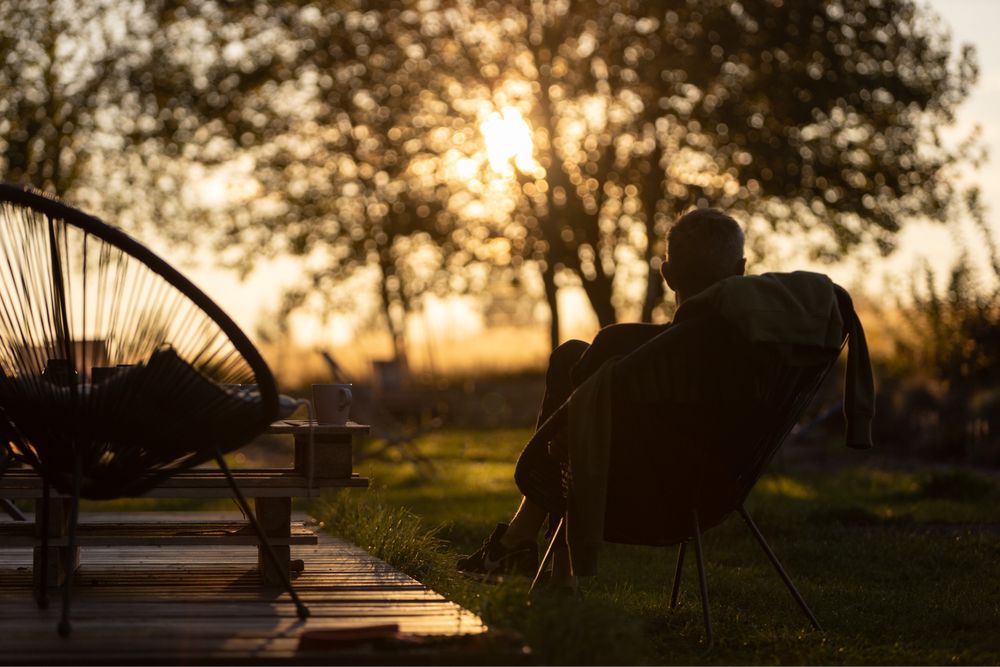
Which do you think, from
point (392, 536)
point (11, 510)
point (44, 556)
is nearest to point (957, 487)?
point (392, 536)

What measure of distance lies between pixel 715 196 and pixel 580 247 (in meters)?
2.24

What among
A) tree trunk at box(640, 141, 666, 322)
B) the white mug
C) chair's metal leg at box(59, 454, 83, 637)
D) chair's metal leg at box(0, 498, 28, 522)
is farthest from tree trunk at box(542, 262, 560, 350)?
chair's metal leg at box(59, 454, 83, 637)

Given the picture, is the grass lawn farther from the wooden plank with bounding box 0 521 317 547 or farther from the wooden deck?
the wooden plank with bounding box 0 521 317 547

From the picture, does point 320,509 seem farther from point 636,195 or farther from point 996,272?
point 636,195

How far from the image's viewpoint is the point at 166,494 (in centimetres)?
450

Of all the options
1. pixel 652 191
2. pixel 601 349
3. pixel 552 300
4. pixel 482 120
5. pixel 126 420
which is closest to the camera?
pixel 126 420

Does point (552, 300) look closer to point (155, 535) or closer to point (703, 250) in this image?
point (155, 535)

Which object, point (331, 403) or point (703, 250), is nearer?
point (703, 250)

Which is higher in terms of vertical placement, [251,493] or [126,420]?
[126,420]

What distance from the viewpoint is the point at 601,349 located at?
4.02 meters

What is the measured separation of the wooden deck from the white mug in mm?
521

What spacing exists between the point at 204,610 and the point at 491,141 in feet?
54.8

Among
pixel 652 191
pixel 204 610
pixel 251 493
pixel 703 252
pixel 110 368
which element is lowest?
pixel 204 610

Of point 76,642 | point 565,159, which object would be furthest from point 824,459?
point 76,642
